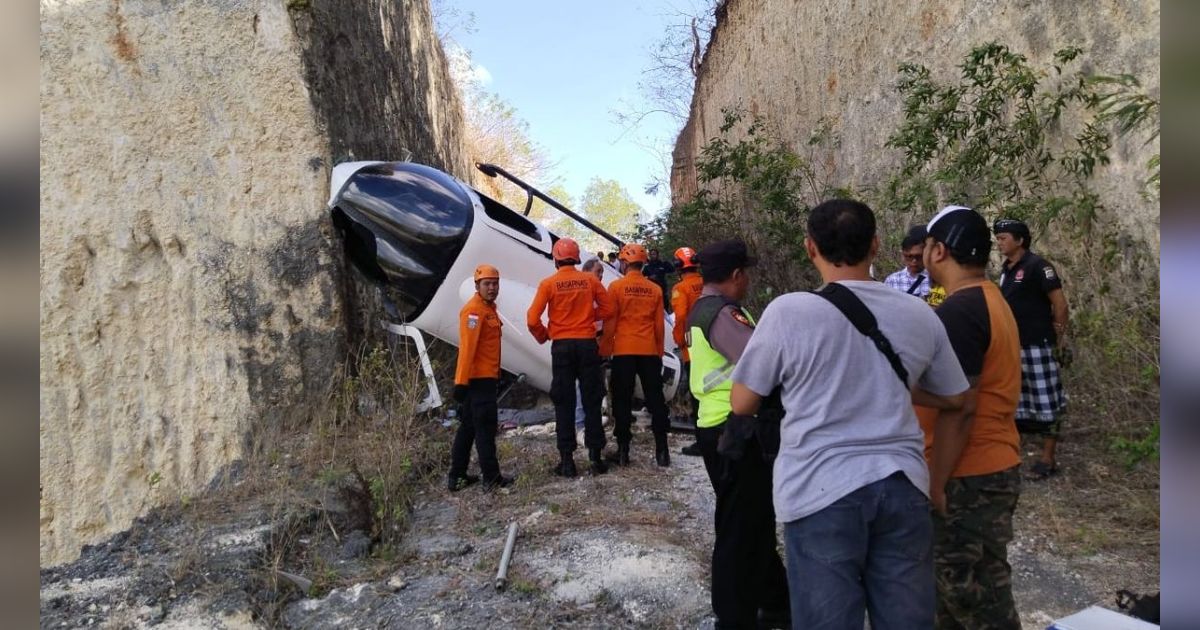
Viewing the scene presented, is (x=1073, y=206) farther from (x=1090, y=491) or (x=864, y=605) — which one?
(x=864, y=605)

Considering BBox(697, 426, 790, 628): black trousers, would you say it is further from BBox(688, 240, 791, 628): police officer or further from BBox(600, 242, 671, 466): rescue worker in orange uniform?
BBox(600, 242, 671, 466): rescue worker in orange uniform

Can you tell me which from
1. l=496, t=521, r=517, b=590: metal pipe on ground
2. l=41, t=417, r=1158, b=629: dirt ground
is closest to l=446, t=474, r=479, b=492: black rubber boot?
l=41, t=417, r=1158, b=629: dirt ground

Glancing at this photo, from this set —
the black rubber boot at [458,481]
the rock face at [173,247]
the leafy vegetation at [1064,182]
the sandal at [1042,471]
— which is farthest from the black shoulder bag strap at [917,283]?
the rock face at [173,247]

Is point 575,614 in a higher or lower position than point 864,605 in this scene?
lower

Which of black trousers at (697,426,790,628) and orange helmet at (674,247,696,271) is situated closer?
black trousers at (697,426,790,628)

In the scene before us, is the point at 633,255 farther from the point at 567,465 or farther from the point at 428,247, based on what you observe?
the point at 428,247

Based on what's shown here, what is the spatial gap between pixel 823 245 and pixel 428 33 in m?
12.2

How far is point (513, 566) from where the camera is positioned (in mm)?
4305

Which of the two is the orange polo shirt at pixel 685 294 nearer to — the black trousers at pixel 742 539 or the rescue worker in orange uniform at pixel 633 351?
the rescue worker in orange uniform at pixel 633 351

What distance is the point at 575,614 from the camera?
376 centimetres

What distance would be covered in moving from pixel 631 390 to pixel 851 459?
14.1 feet

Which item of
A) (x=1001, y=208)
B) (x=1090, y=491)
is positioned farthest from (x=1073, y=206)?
(x=1090, y=491)

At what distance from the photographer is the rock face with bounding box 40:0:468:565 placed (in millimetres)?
7398

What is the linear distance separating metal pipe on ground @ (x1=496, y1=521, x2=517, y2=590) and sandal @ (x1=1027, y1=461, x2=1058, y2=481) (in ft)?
10.9
